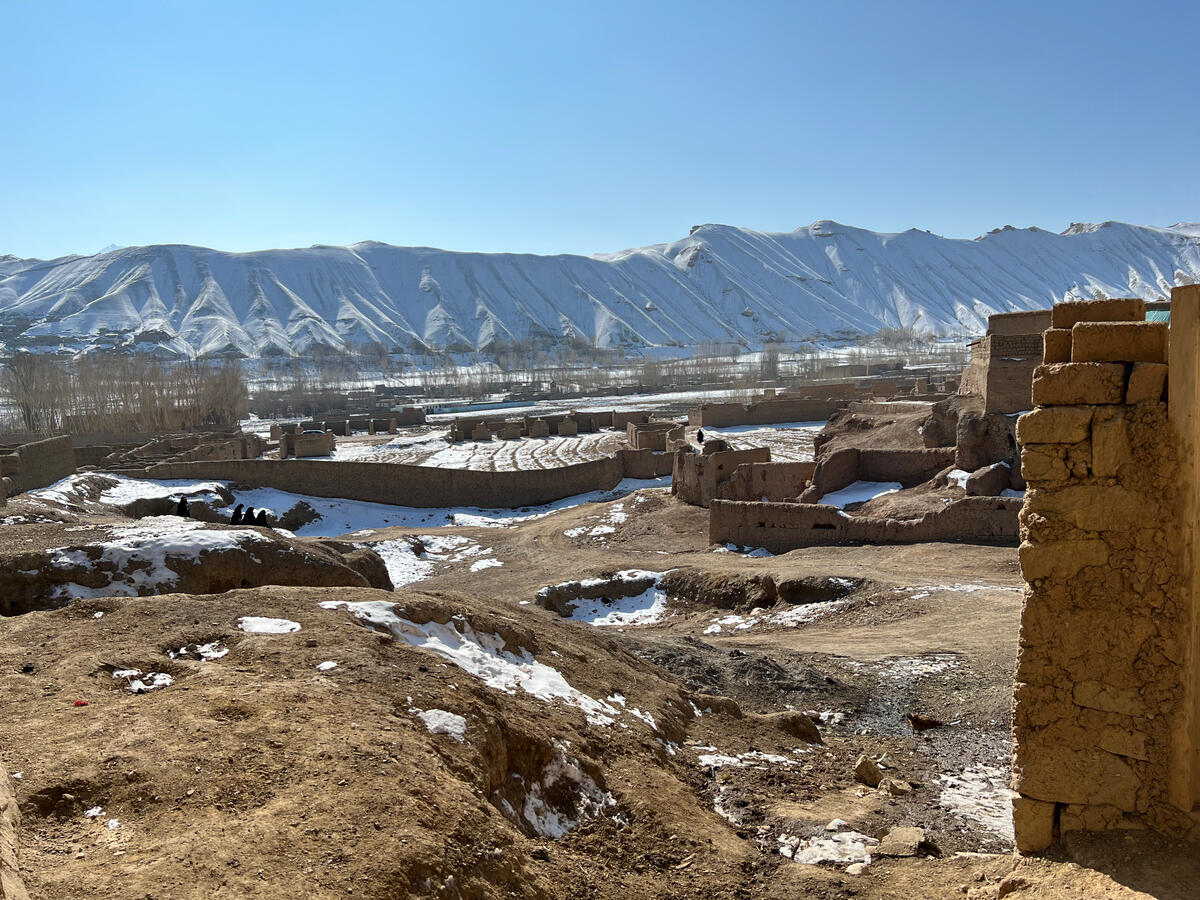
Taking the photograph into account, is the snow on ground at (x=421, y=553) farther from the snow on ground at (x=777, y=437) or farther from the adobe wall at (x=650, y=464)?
the snow on ground at (x=777, y=437)

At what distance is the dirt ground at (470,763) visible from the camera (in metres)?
4.50

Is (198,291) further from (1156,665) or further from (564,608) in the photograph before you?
(1156,665)

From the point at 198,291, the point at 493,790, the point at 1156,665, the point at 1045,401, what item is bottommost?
the point at 493,790

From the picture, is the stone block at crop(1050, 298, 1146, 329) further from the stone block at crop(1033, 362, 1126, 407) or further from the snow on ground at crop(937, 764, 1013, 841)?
the snow on ground at crop(937, 764, 1013, 841)

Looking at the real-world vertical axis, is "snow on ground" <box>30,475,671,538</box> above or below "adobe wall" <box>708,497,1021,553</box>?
below

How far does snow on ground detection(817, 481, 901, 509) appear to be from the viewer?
25297 millimetres

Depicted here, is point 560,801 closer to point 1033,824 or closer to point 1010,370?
point 1033,824

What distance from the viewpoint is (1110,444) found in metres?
5.16

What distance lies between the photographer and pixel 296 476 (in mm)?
35344

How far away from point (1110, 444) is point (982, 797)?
3.81m

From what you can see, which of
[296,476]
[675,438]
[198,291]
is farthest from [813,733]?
[198,291]

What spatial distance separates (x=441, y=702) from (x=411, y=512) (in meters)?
29.4

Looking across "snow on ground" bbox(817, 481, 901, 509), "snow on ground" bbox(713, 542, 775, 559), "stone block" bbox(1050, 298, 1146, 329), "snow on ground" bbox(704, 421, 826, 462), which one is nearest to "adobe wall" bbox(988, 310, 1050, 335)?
"snow on ground" bbox(817, 481, 901, 509)

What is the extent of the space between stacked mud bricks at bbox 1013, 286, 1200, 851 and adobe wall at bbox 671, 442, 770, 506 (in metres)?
22.8
